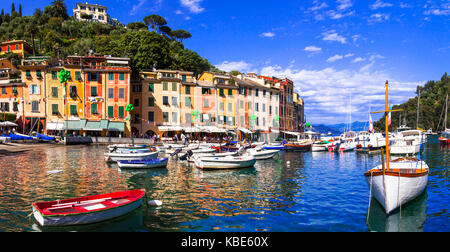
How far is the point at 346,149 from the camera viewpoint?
47125mm

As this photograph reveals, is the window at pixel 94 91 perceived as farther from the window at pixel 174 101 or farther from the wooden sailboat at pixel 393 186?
the wooden sailboat at pixel 393 186

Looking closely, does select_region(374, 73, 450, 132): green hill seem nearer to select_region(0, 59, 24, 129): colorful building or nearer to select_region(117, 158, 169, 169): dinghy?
select_region(117, 158, 169, 169): dinghy

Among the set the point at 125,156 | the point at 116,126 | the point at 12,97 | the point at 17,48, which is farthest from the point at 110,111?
the point at 17,48

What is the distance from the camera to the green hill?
→ 362 ft

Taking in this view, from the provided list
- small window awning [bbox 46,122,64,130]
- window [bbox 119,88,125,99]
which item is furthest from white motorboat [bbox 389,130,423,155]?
small window awning [bbox 46,122,64,130]

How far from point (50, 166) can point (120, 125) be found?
28.1 metres

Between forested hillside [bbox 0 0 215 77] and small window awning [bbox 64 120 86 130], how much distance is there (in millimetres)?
15847

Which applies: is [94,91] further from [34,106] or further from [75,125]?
[34,106]

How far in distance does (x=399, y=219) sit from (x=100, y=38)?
9026 cm

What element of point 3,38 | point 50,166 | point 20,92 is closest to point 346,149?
point 50,166

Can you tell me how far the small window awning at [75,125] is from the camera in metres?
50.2

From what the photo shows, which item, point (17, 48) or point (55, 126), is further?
point (17, 48)

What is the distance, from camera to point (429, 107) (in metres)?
116
